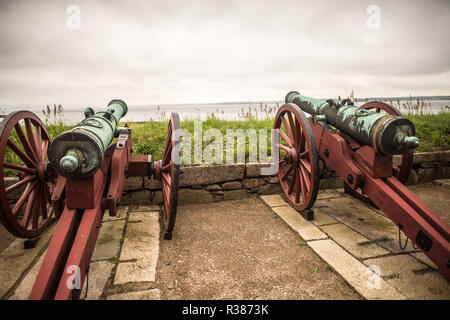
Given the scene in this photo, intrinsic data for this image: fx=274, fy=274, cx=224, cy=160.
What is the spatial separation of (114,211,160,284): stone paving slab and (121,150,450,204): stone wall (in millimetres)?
379

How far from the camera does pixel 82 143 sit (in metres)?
1.83

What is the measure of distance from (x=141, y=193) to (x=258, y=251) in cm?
187

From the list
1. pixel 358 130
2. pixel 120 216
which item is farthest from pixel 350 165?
pixel 120 216

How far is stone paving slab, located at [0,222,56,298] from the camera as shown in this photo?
212 cm

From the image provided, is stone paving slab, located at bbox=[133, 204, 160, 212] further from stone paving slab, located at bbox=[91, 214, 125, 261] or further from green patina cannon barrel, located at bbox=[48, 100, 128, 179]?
green patina cannon barrel, located at bbox=[48, 100, 128, 179]

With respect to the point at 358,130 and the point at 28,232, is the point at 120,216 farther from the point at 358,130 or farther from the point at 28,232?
the point at 358,130

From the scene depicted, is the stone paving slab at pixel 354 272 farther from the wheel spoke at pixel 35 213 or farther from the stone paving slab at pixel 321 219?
the wheel spoke at pixel 35 213

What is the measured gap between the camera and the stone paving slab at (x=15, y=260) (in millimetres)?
2119

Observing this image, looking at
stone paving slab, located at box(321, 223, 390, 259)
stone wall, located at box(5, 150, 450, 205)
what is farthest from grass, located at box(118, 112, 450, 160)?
stone paving slab, located at box(321, 223, 390, 259)

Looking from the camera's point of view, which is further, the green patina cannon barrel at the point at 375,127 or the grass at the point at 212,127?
the grass at the point at 212,127

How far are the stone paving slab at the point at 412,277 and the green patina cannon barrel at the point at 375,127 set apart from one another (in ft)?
3.10

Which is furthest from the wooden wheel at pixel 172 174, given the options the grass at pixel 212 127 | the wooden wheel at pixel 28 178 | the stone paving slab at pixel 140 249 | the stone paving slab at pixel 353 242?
the stone paving slab at pixel 353 242

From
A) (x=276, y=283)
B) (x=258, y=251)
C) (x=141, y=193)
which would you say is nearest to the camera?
(x=276, y=283)

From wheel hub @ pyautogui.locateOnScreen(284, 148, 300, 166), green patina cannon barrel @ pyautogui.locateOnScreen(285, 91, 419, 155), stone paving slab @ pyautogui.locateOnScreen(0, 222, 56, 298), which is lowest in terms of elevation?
stone paving slab @ pyautogui.locateOnScreen(0, 222, 56, 298)
